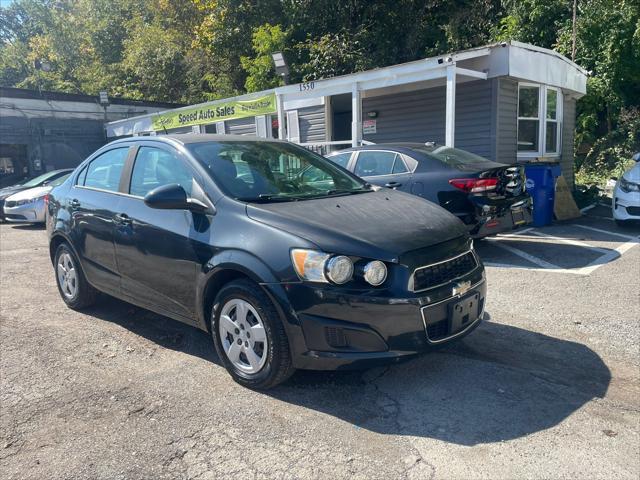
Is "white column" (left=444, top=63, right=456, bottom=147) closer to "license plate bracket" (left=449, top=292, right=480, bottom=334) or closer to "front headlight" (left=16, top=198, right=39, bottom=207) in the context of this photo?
"license plate bracket" (left=449, top=292, right=480, bottom=334)

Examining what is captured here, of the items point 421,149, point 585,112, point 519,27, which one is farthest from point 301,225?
point 585,112

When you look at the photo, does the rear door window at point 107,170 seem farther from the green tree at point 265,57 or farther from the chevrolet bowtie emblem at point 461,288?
the green tree at point 265,57

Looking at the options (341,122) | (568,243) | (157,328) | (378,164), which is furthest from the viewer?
(341,122)

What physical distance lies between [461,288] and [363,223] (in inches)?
29.6

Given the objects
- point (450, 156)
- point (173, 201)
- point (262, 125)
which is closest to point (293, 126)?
point (262, 125)

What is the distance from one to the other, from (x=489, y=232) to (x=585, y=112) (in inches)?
672

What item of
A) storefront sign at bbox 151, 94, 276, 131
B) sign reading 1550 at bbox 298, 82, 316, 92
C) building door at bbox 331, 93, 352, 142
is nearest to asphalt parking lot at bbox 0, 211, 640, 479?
sign reading 1550 at bbox 298, 82, 316, 92

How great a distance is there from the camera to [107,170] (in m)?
4.74

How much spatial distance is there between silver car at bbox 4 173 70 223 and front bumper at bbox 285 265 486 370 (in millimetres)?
10730

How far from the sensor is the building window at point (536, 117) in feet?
37.3

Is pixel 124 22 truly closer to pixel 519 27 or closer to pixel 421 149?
pixel 519 27

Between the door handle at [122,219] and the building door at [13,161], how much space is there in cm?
1640

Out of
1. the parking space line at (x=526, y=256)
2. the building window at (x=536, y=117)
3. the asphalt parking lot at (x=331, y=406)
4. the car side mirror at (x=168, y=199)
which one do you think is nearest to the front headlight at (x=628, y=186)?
the building window at (x=536, y=117)

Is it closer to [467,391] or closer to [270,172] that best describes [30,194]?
[270,172]
